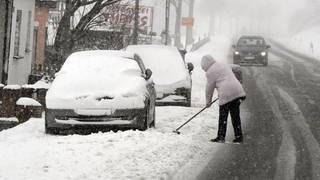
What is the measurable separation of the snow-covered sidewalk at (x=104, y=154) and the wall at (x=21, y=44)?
10.3 metres

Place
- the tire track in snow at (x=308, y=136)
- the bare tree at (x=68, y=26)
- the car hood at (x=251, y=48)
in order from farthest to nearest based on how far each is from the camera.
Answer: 1. the car hood at (x=251, y=48)
2. the bare tree at (x=68, y=26)
3. the tire track in snow at (x=308, y=136)

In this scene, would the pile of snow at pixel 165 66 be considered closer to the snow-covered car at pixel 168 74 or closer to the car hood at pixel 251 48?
the snow-covered car at pixel 168 74

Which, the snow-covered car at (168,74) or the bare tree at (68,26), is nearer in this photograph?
the snow-covered car at (168,74)

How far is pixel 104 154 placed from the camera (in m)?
9.11

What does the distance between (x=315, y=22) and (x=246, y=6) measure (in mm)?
56724

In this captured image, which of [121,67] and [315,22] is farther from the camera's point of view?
[315,22]

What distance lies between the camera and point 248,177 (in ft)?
27.4

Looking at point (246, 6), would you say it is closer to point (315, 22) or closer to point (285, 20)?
point (285, 20)

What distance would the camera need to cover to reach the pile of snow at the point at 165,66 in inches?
636

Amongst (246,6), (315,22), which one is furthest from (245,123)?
(246,6)

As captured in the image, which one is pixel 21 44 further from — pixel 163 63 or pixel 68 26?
pixel 163 63

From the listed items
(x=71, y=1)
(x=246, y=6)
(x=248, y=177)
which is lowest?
(x=248, y=177)

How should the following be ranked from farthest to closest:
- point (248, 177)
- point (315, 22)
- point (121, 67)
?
point (315, 22) < point (121, 67) < point (248, 177)

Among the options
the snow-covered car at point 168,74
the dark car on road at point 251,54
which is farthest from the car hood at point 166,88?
the dark car on road at point 251,54
